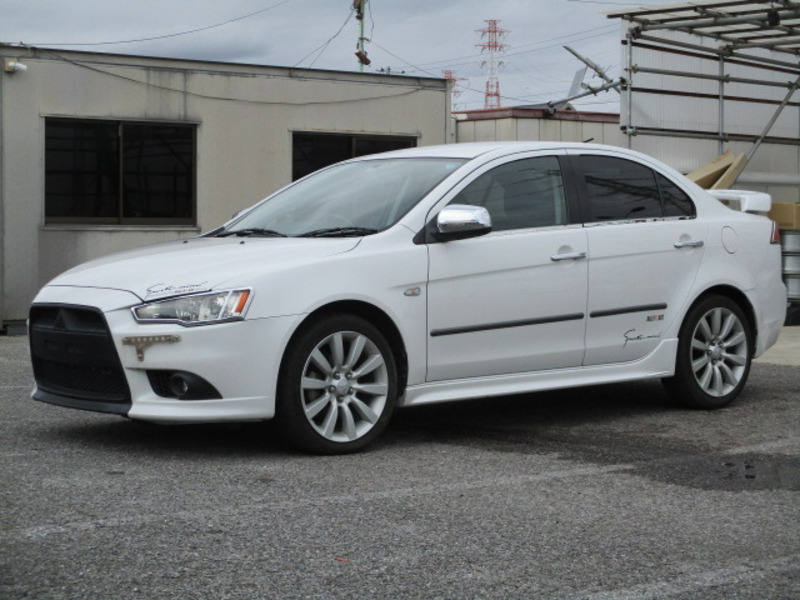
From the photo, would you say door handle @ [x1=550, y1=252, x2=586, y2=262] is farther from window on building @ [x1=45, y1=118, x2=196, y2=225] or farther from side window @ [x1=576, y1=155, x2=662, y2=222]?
window on building @ [x1=45, y1=118, x2=196, y2=225]

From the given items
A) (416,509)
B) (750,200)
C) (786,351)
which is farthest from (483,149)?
(786,351)

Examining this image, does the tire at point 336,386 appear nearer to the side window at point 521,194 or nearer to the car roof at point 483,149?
the side window at point 521,194

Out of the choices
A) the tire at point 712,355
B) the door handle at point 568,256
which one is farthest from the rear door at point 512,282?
the tire at point 712,355

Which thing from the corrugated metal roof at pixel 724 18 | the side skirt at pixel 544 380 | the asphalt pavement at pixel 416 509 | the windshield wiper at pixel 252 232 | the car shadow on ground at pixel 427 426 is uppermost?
the corrugated metal roof at pixel 724 18

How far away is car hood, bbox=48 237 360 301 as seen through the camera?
259 inches

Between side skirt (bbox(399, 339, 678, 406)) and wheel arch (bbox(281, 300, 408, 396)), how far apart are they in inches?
4.3

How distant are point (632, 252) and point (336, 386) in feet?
7.15

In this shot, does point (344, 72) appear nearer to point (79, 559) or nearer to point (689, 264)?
point (689, 264)

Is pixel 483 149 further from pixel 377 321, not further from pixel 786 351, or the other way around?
pixel 786 351

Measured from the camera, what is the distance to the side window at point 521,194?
7.55 metres

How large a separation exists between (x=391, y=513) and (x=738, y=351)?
3.90 meters

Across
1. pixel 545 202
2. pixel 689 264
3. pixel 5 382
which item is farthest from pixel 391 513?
pixel 5 382

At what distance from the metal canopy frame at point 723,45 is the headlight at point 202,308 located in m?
9.56

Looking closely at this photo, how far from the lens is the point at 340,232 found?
7258mm
